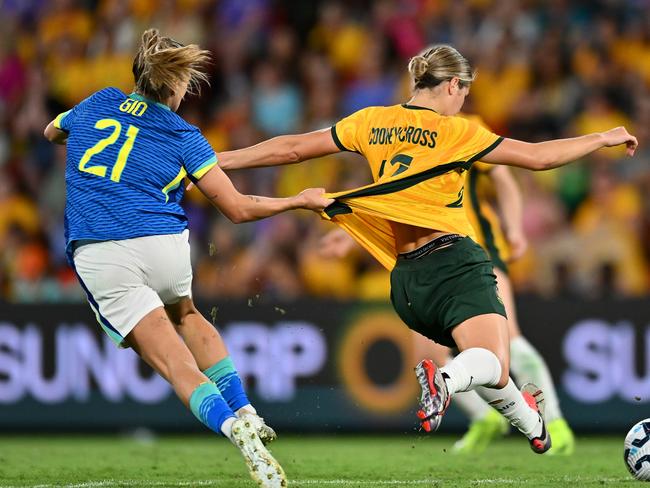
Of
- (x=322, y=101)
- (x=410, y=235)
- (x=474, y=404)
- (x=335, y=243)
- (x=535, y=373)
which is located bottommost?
(x=474, y=404)

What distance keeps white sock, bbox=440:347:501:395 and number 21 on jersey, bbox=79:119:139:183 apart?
186 centimetres

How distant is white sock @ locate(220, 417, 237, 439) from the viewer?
5793 mm

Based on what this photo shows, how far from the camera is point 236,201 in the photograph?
6.22m

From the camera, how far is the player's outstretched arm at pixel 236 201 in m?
6.22

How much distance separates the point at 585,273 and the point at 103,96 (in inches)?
256

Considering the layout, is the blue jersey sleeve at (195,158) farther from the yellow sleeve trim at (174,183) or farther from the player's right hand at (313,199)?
the player's right hand at (313,199)

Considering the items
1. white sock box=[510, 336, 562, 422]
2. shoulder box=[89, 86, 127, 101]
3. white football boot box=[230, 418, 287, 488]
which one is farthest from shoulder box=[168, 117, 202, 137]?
white sock box=[510, 336, 562, 422]

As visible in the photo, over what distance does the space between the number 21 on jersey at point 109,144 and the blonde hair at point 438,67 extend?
1521mm

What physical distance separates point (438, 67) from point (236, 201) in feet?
4.26

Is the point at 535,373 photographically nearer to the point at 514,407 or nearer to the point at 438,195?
the point at 514,407

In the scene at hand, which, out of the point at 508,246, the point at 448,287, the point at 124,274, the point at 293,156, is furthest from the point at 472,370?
the point at 508,246

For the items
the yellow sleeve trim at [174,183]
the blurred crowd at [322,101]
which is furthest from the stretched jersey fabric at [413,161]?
the blurred crowd at [322,101]

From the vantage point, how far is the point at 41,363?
425 inches

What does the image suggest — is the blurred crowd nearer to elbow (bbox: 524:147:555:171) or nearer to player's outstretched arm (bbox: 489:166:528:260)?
player's outstretched arm (bbox: 489:166:528:260)
